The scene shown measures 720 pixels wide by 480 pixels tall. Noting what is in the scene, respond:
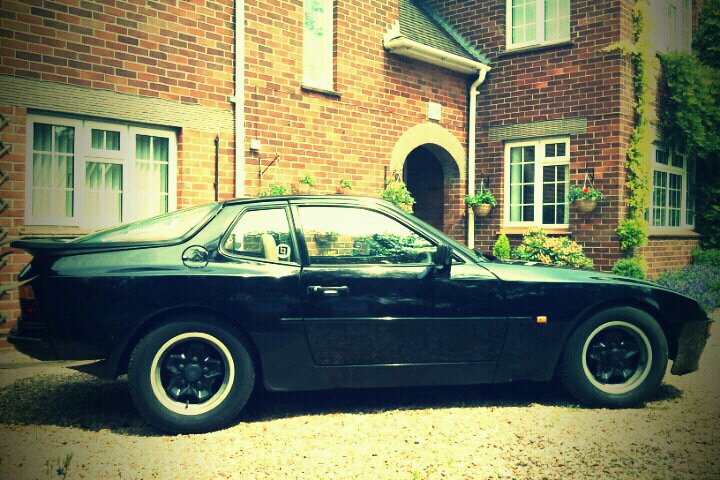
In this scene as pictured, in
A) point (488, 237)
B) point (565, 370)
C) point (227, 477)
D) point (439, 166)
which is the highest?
Answer: point (439, 166)

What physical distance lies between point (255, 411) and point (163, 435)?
2.49 ft

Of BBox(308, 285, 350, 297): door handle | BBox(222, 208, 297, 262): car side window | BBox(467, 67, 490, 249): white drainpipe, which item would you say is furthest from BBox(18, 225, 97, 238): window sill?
BBox(467, 67, 490, 249): white drainpipe

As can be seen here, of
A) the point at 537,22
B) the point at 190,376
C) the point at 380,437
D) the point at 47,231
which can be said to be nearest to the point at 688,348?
the point at 380,437

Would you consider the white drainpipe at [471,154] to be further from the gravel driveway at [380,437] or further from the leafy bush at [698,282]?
the gravel driveway at [380,437]

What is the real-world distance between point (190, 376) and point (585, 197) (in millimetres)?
8391

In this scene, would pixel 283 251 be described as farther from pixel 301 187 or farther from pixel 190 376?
pixel 301 187

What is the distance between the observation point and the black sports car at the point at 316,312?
4004 millimetres

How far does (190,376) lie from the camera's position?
13.3ft

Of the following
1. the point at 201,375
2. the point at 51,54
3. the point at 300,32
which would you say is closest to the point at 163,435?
the point at 201,375

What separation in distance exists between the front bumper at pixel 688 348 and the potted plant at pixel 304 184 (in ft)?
18.6

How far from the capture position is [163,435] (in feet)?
13.2

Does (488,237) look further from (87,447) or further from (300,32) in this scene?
(87,447)

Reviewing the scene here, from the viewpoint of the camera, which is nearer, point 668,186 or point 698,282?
point 698,282

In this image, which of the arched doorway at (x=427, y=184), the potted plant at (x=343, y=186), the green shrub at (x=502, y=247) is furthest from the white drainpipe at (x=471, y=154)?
the potted plant at (x=343, y=186)
